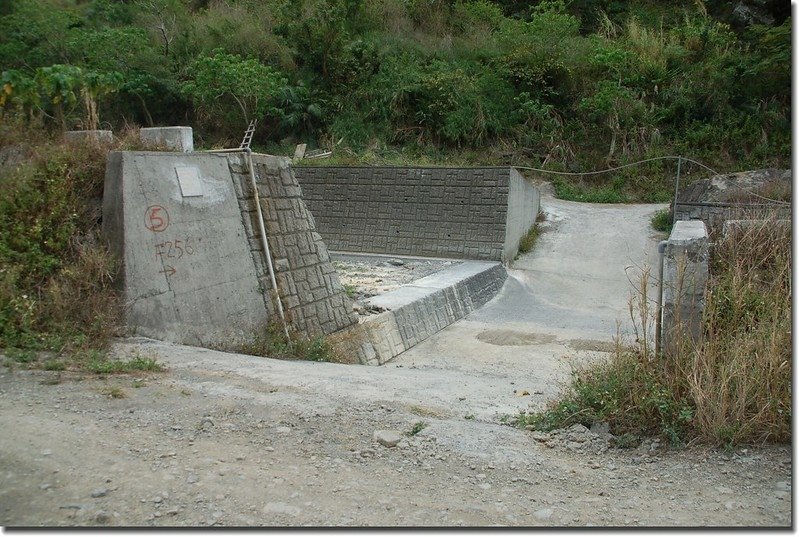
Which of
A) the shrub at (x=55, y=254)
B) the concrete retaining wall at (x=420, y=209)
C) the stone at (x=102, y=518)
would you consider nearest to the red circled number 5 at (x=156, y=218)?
the shrub at (x=55, y=254)

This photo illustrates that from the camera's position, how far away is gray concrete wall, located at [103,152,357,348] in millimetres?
6742

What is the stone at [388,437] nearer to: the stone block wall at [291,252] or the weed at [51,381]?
the weed at [51,381]

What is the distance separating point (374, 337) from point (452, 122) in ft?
50.9

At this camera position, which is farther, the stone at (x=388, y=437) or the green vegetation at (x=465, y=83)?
the green vegetation at (x=465, y=83)

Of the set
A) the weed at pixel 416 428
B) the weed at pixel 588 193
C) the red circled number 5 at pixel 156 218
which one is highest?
the weed at pixel 588 193

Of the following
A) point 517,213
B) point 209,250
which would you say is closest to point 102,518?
point 209,250

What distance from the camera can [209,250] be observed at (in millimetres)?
7492

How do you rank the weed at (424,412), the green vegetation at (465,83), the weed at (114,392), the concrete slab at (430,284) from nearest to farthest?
the weed at (114,392) < the weed at (424,412) < the concrete slab at (430,284) < the green vegetation at (465,83)

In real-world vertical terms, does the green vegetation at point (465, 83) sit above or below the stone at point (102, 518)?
above

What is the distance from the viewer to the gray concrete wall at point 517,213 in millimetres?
14617

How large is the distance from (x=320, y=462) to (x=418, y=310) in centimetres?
636

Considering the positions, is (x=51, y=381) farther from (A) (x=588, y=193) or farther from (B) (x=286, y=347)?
(A) (x=588, y=193)

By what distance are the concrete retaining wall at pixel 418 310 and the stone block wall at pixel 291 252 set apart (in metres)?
0.32

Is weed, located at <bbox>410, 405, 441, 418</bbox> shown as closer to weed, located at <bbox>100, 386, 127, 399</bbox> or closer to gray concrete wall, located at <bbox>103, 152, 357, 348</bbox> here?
weed, located at <bbox>100, 386, 127, 399</bbox>
